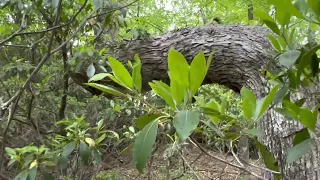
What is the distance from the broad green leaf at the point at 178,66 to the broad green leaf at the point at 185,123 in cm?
6

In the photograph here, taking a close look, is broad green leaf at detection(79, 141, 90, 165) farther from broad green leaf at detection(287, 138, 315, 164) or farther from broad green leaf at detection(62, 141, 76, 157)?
broad green leaf at detection(287, 138, 315, 164)

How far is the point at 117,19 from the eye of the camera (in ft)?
8.55

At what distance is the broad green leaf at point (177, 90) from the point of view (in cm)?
66

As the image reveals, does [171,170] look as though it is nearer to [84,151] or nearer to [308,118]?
[84,151]

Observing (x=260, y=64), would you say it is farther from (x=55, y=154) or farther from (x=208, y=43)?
(x=55, y=154)

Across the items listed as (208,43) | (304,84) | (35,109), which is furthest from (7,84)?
(304,84)

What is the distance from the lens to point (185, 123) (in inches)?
24.9

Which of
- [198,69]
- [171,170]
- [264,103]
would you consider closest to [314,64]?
[264,103]

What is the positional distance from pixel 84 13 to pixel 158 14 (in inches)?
102

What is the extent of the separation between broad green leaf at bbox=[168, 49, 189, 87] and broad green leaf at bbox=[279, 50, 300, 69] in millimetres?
229

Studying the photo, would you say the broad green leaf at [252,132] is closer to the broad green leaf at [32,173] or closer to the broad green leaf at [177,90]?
the broad green leaf at [177,90]

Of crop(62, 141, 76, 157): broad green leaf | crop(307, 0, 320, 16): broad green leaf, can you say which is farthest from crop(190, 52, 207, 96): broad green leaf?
crop(62, 141, 76, 157): broad green leaf

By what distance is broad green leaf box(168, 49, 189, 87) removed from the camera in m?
0.65

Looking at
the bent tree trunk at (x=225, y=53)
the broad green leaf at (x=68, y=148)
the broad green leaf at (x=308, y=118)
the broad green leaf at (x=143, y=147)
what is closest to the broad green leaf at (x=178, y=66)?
the broad green leaf at (x=143, y=147)
